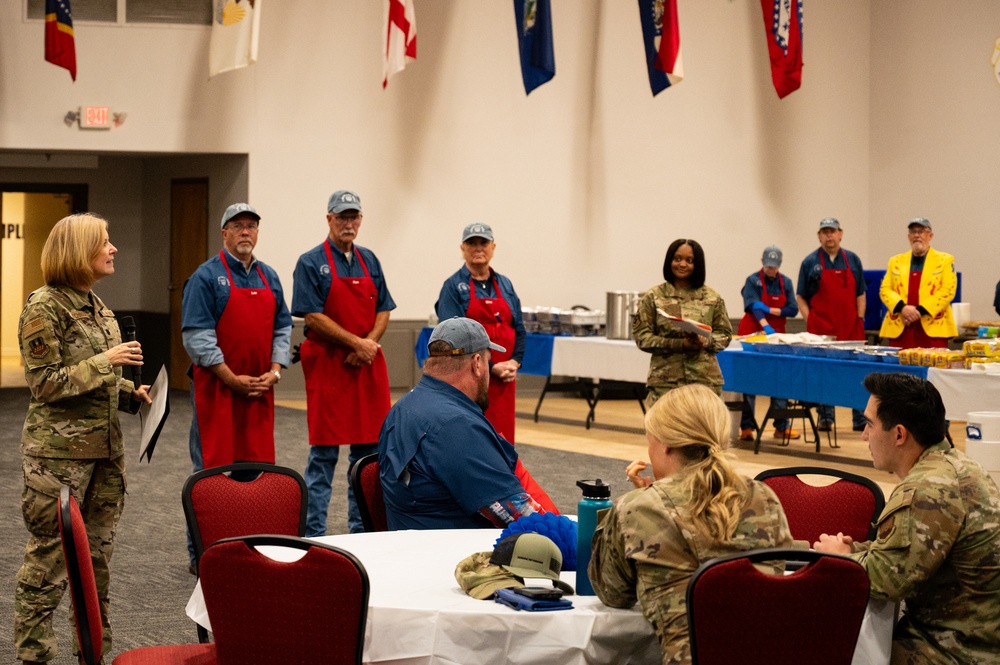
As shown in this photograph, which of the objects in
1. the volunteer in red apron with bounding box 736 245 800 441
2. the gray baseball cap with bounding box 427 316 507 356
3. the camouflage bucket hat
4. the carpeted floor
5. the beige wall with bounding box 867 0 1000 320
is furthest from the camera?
the beige wall with bounding box 867 0 1000 320

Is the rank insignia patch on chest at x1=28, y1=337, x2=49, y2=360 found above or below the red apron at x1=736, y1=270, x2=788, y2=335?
below

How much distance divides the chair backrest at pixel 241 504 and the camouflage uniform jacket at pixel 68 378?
0.47 meters

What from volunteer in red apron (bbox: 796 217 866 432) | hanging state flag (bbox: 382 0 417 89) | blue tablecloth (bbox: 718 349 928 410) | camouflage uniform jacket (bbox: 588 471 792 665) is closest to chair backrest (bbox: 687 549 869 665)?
camouflage uniform jacket (bbox: 588 471 792 665)

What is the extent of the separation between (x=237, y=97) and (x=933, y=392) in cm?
1047

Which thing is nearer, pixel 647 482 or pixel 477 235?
pixel 647 482

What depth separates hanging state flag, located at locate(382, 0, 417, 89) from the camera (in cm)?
1223

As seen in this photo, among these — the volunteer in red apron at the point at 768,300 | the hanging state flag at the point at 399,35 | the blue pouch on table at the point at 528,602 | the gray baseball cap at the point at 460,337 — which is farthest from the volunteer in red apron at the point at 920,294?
the blue pouch on table at the point at 528,602

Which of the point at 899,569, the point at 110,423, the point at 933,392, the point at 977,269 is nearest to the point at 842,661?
the point at 899,569

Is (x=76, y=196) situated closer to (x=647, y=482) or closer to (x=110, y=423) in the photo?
(x=110, y=423)

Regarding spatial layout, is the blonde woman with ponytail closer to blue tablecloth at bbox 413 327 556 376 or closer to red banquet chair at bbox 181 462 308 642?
red banquet chair at bbox 181 462 308 642

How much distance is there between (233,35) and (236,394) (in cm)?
684

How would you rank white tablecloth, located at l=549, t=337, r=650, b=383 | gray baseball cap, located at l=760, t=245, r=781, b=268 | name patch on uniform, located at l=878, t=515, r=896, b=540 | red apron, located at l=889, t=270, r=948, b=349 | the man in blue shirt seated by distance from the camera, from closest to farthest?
name patch on uniform, located at l=878, t=515, r=896, b=540 → the man in blue shirt seated → white tablecloth, located at l=549, t=337, r=650, b=383 → red apron, located at l=889, t=270, r=948, b=349 → gray baseball cap, located at l=760, t=245, r=781, b=268

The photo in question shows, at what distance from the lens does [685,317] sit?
7.19 metres

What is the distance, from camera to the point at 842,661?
8.95 feet
